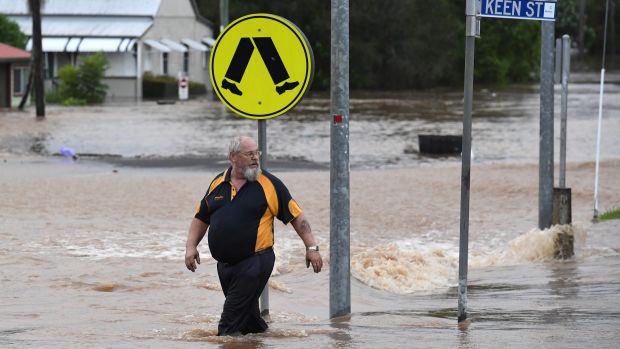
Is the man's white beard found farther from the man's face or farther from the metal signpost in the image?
the metal signpost

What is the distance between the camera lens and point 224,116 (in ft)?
150

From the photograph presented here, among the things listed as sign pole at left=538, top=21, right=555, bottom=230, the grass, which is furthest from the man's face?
the grass

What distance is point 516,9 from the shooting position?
29.7ft

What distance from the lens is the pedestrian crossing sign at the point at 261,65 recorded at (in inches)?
342

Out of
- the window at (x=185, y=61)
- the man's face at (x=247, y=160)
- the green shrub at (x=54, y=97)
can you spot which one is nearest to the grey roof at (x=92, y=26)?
the window at (x=185, y=61)

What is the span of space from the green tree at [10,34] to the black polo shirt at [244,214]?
168ft

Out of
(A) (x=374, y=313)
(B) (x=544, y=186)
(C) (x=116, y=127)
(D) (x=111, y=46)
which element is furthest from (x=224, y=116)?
(A) (x=374, y=313)

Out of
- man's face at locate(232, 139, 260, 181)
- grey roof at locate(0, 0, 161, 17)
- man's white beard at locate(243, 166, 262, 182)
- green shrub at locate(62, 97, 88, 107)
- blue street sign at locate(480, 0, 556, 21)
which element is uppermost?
grey roof at locate(0, 0, 161, 17)

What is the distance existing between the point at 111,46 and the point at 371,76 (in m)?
23.4

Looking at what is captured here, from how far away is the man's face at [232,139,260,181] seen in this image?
7949 mm

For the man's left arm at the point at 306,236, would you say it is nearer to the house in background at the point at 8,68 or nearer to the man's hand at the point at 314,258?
the man's hand at the point at 314,258

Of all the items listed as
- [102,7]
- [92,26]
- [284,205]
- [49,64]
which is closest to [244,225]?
[284,205]

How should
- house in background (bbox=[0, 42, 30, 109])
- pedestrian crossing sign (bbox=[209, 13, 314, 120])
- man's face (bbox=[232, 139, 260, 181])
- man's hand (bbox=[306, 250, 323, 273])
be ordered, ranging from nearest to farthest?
man's face (bbox=[232, 139, 260, 181]), man's hand (bbox=[306, 250, 323, 273]), pedestrian crossing sign (bbox=[209, 13, 314, 120]), house in background (bbox=[0, 42, 30, 109])

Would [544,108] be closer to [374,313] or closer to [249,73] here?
[374,313]
